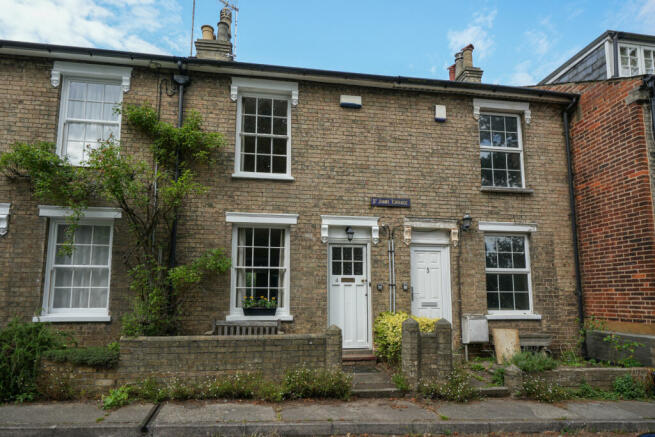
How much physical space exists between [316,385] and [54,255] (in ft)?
18.5

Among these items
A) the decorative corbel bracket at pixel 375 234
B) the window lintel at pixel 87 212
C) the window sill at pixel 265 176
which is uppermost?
the window sill at pixel 265 176

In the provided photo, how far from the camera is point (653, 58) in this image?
11438 mm

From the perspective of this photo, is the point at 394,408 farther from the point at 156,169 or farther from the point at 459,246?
the point at 156,169

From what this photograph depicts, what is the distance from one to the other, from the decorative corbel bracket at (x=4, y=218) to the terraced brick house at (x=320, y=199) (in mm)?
37

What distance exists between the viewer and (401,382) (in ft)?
20.8

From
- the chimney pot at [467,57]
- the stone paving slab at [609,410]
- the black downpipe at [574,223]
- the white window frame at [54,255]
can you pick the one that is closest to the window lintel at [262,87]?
the white window frame at [54,255]

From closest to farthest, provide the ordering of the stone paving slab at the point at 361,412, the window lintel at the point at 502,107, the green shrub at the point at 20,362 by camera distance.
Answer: the stone paving slab at the point at 361,412, the green shrub at the point at 20,362, the window lintel at the point at 502,107

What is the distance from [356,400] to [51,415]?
13.3 ft

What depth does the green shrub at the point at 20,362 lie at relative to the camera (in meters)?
5.58

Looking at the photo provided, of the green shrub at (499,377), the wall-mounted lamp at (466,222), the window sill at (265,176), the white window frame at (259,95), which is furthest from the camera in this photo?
the wall-mounted lamp at (466,222)

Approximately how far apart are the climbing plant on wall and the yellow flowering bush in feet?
10.6

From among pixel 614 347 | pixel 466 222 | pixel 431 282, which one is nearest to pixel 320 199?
pixel 431 282

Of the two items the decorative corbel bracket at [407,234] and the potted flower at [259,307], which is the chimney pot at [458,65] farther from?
the potted flower at [259,307]

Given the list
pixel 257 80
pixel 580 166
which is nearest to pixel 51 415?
pixel 257 80
